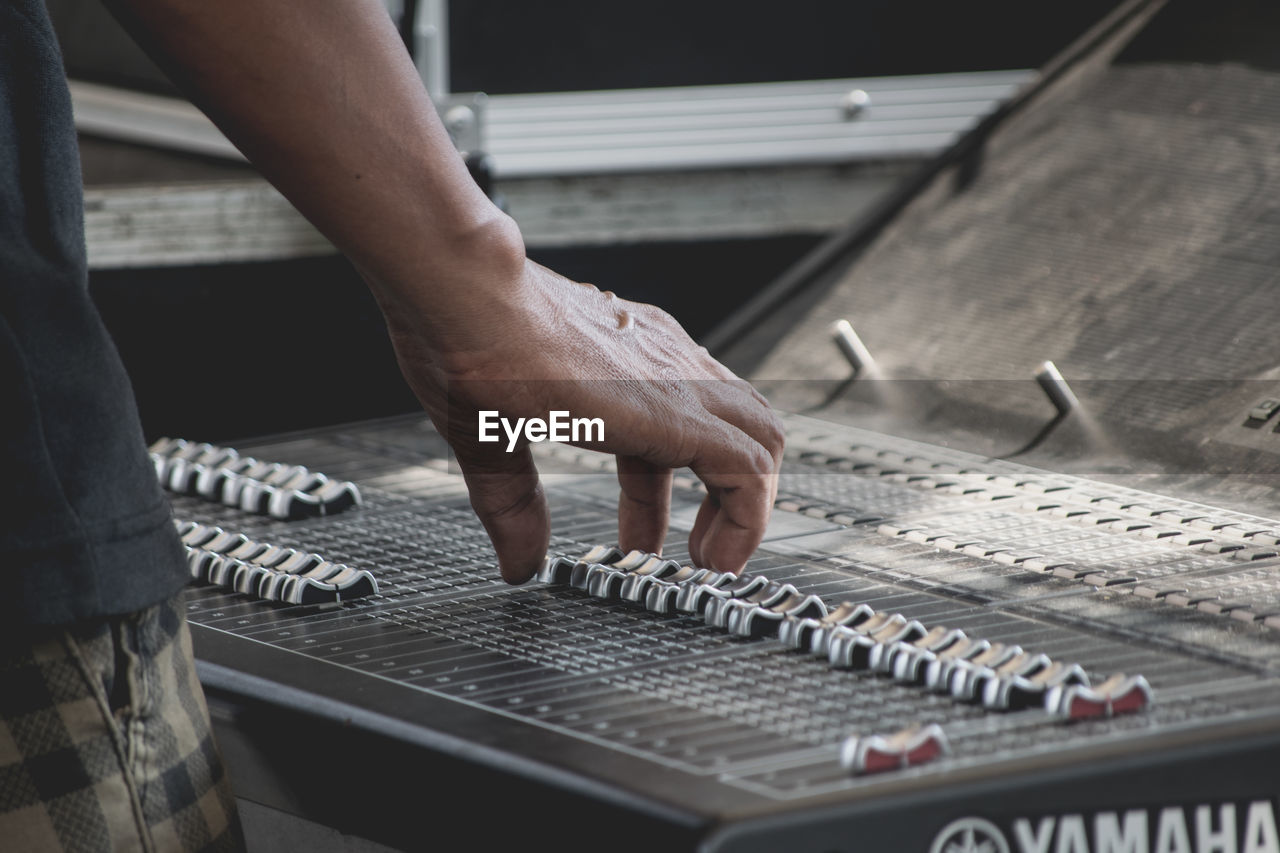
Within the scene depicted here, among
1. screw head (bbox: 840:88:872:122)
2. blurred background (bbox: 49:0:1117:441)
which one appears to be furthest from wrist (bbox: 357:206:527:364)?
screw head (bbox: 840:88:872:122)

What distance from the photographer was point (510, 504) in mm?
1110

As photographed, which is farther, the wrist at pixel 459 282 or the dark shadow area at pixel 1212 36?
the dark shadow area at pixel 1212 36

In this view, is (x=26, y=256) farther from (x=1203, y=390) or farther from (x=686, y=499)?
(x=1203, y=390)

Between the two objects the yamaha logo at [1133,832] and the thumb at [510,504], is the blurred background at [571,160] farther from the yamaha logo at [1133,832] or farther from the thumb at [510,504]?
the yamaha logo at [1133,832]

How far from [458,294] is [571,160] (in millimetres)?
1436

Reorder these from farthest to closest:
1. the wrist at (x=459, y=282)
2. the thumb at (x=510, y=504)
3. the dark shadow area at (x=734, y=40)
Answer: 1. the dark shadow area at (x=734, y=40)
2. the thumb at (x=510, y=504)
3. the wrist at (x=459, y=282)

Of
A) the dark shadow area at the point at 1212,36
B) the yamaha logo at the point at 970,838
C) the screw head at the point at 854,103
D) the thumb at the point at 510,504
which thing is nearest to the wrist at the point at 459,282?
the thumb at the point at 510,504

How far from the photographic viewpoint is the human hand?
3.18 feet

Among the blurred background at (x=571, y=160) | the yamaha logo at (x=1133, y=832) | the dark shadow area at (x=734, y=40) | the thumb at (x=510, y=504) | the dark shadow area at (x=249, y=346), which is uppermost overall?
the dark shadow area at (x=734, y=40)

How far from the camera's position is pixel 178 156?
2104 mm

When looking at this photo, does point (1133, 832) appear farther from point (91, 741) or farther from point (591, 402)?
point (91, 741)

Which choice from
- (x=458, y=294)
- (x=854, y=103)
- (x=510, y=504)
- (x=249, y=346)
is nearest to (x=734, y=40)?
(x=854, y=103)

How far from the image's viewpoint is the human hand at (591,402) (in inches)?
38.2

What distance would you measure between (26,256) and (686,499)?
0.74 metres
